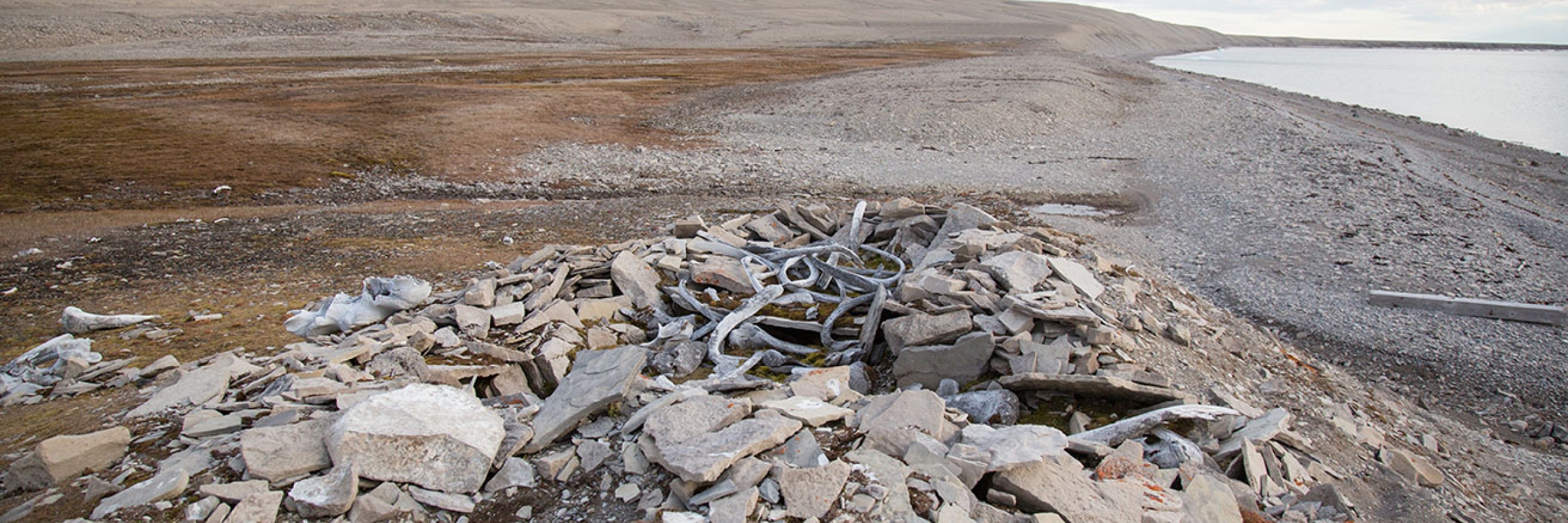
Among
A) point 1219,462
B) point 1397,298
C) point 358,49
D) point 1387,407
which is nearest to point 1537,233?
point 1397,298

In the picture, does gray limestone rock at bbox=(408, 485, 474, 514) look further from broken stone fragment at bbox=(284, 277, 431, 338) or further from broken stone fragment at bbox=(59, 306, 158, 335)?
broken stone fragment at bbox=(59, 306, 158, 335)

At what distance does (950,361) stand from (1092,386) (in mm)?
975

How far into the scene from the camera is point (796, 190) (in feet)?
50.2

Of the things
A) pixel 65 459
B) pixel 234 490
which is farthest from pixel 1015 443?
pixel 65 459

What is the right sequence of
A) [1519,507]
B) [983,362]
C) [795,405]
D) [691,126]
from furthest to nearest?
1. [691,126]
2. [983,362]
3. [1519,507]
4. [795,405]

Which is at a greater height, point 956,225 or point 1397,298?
point 956,225

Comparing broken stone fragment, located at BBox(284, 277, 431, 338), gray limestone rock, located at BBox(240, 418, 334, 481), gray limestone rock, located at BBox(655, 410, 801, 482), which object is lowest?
broken stone fragment, located at BBox(284, 277, 431, 338)

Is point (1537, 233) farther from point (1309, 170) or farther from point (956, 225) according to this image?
point (956, 225)

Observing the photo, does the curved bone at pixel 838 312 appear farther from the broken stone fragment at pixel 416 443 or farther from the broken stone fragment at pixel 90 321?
the broken stone fragment at pixel 90 321

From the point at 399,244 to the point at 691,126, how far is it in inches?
494

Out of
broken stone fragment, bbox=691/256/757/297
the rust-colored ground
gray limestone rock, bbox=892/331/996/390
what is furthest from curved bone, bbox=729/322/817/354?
the rust-colored ground

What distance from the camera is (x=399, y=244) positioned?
10.8 m

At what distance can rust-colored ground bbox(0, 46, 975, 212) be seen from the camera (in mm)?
14938

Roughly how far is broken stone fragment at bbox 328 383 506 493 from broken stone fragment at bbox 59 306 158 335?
502 cm
